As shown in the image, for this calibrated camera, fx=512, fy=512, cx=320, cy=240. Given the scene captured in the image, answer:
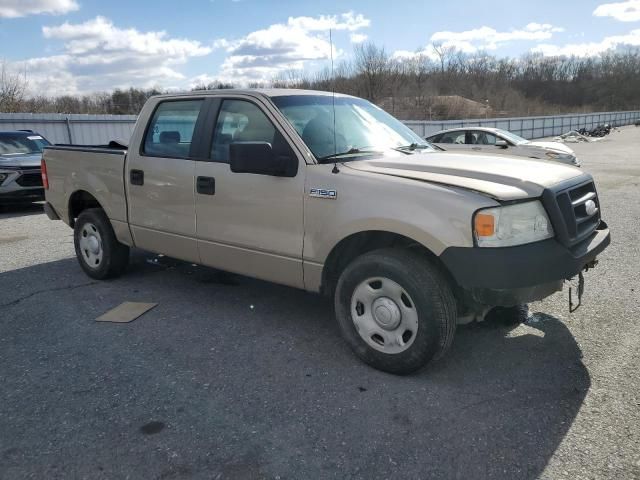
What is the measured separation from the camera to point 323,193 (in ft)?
11.6

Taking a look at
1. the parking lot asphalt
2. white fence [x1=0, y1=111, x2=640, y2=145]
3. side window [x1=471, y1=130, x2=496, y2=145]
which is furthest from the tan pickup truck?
side window [x1=471, y1=130, x2=496, y2=145]

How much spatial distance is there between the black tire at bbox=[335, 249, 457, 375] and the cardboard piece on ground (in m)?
2.14

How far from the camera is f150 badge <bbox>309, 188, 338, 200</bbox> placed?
348cm

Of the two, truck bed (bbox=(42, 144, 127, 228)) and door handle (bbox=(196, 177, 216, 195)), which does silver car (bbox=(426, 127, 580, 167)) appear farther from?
door handle (bbox=(196, 177, 216, 195))

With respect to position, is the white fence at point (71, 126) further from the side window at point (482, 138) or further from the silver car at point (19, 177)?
the side window at point (482, 138)

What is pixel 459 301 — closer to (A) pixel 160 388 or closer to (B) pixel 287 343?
(B) pixel 287 343

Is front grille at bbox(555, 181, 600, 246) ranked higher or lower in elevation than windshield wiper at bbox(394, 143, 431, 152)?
lower

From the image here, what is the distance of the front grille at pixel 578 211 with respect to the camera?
3.15 meters

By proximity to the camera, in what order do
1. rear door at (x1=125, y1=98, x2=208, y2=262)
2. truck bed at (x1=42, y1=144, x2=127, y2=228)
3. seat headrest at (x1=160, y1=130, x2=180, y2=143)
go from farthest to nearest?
1. truck bed at (x1=42, y1=144, x2=127, y2=228)
2. seat headrest at (x1=160, y1=130, x2=180, y2=143)
3. rear door at (x1=125, y1=98, x2=208, y2=262)

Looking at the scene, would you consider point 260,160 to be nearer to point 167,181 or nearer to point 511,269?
point 167,181

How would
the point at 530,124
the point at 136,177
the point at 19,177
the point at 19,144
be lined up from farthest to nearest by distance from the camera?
1. the point at 530,124
2. the point at 19,144
3. the point at 19,177
4. the point at 136,177

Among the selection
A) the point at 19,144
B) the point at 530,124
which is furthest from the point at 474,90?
the point at 19,144

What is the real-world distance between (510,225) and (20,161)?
1061 centimetres

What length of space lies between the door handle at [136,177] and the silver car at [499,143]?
10.2 meters
